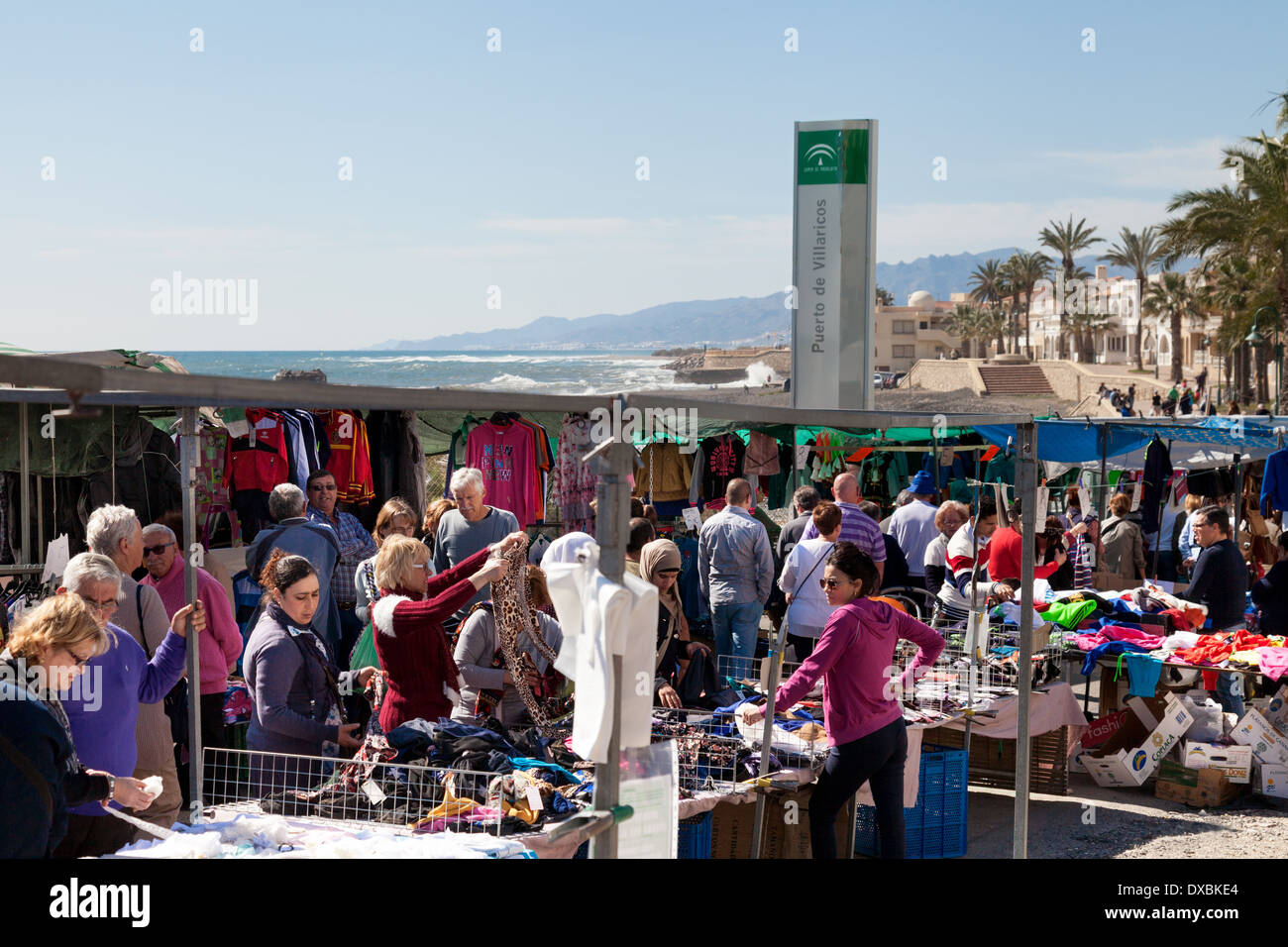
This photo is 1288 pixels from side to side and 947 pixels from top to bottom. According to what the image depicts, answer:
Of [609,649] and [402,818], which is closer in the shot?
[609,649]

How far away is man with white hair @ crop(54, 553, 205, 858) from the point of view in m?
4.50

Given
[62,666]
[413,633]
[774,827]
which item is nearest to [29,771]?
[62,666]

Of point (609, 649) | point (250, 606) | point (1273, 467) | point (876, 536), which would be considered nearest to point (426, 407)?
point (609, 649)

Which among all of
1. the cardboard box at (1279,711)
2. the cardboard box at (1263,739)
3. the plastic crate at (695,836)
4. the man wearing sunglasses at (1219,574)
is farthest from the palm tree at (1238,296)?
the plastic crate at (695,836)

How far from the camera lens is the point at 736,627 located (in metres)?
9.12

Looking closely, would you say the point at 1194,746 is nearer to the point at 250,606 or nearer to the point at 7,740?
the point at 250,606

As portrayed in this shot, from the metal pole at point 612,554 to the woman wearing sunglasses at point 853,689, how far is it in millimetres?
2109

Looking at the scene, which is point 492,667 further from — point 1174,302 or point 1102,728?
point 1174,302

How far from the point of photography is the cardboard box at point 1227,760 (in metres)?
8.09

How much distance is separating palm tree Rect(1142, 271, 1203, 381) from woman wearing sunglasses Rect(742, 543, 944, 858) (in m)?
65.9

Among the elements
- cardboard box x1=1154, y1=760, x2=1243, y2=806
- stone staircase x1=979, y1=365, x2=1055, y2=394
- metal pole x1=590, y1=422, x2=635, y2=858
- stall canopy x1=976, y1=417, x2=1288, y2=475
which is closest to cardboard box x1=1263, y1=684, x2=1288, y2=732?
cardboard box x1=1154, y1=760, x2=1243, y2=806
